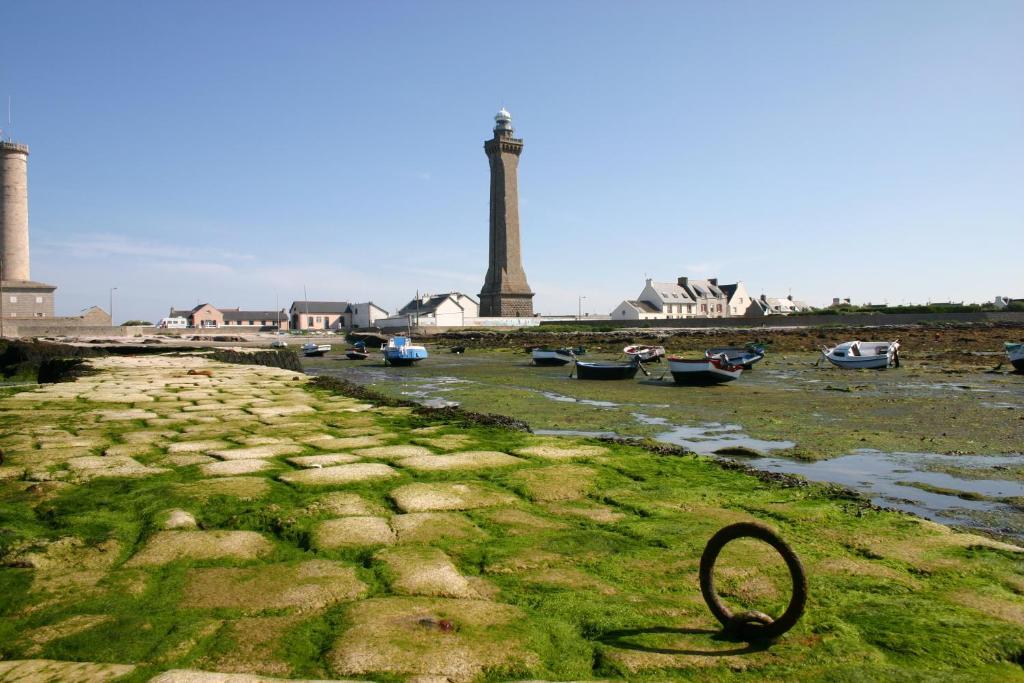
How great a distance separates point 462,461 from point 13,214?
64.4 m

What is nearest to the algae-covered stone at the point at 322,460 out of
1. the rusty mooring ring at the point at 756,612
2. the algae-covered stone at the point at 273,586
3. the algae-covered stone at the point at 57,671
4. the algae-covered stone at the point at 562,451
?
the algae-covered stone at the point at 562,451

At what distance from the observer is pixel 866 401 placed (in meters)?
18.2

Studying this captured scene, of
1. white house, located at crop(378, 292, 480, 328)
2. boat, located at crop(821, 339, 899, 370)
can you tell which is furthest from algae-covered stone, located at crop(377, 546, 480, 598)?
white house, located at crop(378, 292, 480, 328)

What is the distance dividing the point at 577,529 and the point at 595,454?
3.39m

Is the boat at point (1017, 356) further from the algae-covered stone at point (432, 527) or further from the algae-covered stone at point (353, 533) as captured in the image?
the algae-covered stone at point (353, 533)

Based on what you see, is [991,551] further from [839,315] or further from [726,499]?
[839,315]

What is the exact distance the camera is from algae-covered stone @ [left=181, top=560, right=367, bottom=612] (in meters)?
3.82

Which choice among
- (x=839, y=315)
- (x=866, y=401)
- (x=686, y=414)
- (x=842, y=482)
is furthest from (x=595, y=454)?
(x=839, y=315)

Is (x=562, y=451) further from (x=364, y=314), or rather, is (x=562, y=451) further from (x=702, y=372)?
(x=364, y=314)

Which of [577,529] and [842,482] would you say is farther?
[842,482]

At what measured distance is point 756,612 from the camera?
3.60 metres

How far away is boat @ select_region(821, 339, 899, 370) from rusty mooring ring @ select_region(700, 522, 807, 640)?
28.3 metres

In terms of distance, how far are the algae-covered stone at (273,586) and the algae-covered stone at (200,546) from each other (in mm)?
283

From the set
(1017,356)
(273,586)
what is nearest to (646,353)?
(1017,356)
